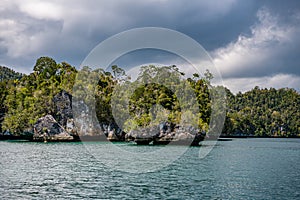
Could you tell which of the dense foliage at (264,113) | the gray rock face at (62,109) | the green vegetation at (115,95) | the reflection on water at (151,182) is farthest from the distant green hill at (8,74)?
the reflection on water at (151,182)

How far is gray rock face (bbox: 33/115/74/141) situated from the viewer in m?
71.7

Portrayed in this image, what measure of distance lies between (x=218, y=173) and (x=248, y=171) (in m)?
2.98

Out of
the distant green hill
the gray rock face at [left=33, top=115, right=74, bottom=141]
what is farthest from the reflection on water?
the distant green hill

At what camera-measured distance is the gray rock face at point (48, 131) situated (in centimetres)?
7169

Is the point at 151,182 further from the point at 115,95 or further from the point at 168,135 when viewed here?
the point at 115,95

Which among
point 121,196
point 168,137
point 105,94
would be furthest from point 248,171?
point 105,94

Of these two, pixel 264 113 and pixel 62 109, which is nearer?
pixel 62 109

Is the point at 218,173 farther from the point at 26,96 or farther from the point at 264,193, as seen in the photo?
the point at 26,96

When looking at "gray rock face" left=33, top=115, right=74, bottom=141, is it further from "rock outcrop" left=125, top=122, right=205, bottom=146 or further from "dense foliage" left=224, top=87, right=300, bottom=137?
"dense foliage" left=224, top=87, right=300, bottom=137

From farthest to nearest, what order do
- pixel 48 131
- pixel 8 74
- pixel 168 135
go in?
pixel 8 74, pixel 48 131, pixel 168 135

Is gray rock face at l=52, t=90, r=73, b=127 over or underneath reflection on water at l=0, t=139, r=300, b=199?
over

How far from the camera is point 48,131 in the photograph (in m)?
71.6

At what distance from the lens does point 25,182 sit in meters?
21.9

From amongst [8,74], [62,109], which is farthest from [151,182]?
[8,74]
